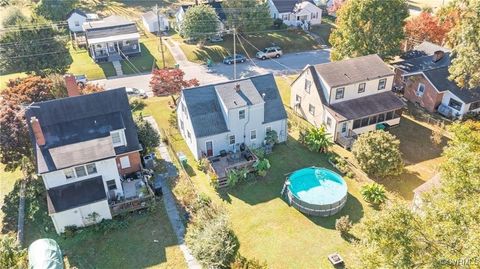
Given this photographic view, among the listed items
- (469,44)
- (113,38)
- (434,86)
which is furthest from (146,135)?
(434,86)

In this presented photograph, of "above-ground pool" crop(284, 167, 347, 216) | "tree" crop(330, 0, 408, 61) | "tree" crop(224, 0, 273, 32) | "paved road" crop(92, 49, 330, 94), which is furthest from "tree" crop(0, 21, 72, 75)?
"tree" crop(330, 0, 408, 61)

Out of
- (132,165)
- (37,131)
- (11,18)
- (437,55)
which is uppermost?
(11,18)

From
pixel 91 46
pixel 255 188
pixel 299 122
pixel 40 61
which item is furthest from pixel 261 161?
pixel 91 46

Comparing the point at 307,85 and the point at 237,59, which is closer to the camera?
the point at 307,85

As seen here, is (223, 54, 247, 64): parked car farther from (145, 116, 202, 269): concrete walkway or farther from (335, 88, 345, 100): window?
(145, 116, 202, 269): concrete walkway

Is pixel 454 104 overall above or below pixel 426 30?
below

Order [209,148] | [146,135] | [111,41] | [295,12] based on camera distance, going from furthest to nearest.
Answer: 1. [295,12]
2. [111,41]
3. [209,148]
4. [146,135]

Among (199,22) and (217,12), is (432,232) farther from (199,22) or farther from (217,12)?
(217,12)

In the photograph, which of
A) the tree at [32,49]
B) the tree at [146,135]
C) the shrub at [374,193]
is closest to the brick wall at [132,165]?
the tree at [146,135]
